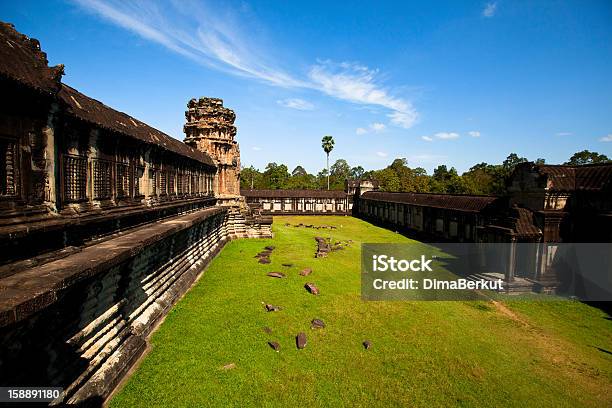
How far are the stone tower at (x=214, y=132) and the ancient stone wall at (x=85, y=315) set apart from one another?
14989 mm

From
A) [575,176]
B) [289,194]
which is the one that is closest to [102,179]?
[575,176]

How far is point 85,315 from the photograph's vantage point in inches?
217

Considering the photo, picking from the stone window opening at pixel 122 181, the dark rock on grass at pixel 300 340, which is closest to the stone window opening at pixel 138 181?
the stone window opening at pixel 122 181

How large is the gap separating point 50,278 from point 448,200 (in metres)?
27.1

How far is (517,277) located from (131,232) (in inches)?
648

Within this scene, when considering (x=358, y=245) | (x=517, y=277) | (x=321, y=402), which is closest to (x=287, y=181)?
(x=358, y=245)

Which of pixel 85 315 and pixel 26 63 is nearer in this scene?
pixel 26 63

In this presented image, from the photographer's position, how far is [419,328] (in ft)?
32.3

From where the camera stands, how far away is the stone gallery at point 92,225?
4.41 m

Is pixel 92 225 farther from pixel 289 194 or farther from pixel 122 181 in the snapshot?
pixel 289 194

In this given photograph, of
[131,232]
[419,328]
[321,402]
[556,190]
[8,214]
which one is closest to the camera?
[8,214]

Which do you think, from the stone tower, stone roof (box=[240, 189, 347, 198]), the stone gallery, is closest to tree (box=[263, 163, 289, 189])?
stone roof (box=[240, 189, 347, 198])

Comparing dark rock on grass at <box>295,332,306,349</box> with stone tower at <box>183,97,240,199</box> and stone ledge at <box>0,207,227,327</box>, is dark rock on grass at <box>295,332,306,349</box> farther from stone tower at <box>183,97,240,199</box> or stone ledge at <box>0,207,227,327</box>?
stone tower at <box>183,97,240,199</box>

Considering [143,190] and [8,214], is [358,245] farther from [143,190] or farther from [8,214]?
[8,214]
